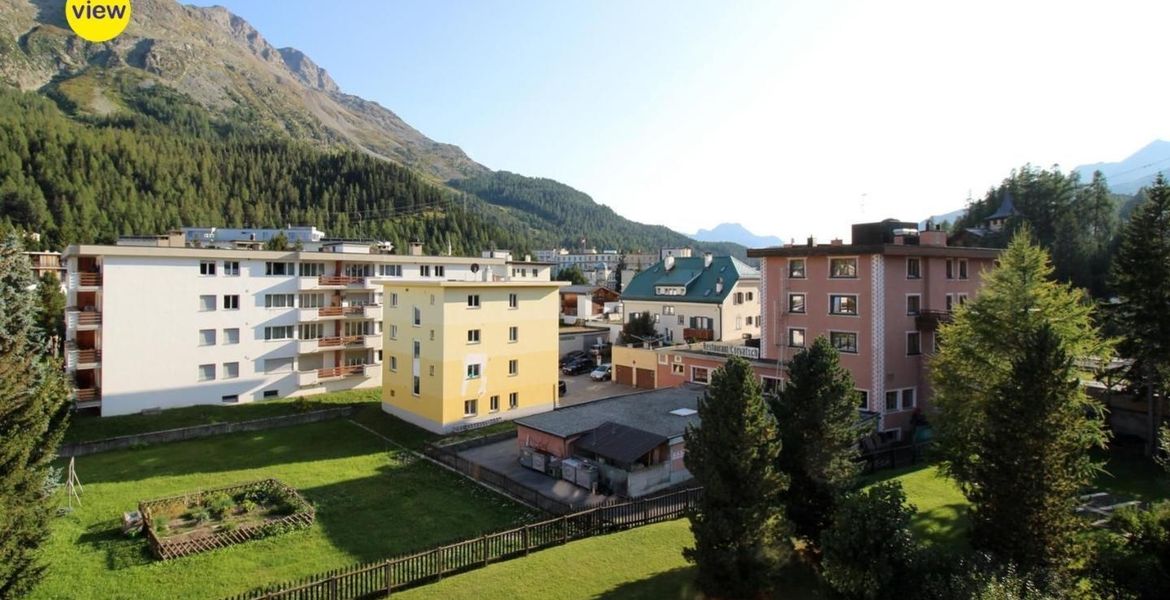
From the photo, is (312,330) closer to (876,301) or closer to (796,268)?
(796,268)

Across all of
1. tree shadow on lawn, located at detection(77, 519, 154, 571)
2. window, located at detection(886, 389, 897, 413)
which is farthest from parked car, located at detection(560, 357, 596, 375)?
tree shadow on lawn, located at detection(77, 519, 154, 571)

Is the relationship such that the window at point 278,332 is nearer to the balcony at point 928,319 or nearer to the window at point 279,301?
the window at point 279,301

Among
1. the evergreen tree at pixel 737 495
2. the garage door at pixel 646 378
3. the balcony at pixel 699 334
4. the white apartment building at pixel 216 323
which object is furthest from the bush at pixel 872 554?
the balcony at pixel 699 334

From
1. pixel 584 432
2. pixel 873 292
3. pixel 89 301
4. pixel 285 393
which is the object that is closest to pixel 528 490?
pixel 584 432

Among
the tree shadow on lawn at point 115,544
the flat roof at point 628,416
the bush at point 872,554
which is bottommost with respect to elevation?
the tree shadow on lawn at point 115,544

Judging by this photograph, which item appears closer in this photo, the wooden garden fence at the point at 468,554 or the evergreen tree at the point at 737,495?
the evergreen tree at the point at 737,495

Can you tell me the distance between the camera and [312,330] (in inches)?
1886

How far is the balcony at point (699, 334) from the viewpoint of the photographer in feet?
182

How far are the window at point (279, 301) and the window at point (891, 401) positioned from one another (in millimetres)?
40904

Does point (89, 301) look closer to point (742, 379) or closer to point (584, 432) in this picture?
point (584, 432)

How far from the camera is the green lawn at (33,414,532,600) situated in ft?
64.0

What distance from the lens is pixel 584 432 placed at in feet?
96.5

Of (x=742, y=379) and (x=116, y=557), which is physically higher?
(x=742, y=379)

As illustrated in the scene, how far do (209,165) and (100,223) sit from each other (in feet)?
168
